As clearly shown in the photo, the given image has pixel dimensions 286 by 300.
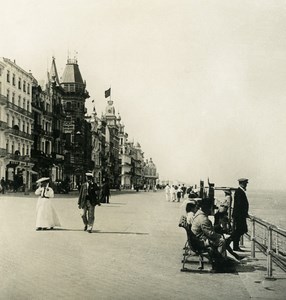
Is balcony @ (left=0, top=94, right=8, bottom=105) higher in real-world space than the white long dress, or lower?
higher

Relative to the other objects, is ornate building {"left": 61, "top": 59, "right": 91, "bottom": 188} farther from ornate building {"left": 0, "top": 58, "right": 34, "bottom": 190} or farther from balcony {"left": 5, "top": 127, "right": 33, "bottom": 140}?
balcony {"left": 5, "top": 127, "right": 33, "bottom": 140}

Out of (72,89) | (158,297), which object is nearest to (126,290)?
(158,297)

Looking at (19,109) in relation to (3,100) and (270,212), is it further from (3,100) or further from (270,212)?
(270,212)

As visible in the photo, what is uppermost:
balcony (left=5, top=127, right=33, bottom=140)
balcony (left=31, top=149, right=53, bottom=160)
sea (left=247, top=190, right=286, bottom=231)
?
balcony (left=5, top=127, right=33, bottom=140)

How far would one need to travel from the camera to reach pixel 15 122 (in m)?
52.2

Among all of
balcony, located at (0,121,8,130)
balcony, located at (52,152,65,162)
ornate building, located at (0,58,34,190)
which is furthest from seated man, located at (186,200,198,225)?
balcony, located at (52,152,65,162)

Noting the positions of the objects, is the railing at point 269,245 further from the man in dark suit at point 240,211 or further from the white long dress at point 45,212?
the white long dress at point 45,212

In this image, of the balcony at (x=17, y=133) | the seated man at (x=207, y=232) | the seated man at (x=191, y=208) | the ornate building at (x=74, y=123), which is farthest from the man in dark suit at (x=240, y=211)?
the ornate building at (x=74, y=123)

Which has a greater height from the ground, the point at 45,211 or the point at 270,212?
the point at 45,211

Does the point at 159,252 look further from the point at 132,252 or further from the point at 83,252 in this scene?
the point at 83,252

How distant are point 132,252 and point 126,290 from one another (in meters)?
3.38

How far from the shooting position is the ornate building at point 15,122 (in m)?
47.8

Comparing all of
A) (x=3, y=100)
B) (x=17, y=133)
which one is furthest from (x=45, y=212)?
(x=17, y=133)

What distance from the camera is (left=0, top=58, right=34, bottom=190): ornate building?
47.8m
